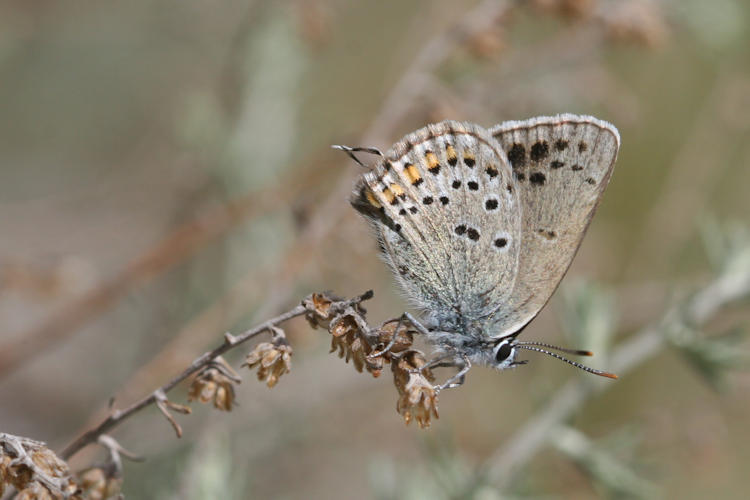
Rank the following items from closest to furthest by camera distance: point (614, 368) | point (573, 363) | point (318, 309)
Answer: point (318, 309)
point (573, 363)
point (614, 368)

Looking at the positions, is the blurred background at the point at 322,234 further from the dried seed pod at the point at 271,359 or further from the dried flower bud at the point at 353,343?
the dried flower bud at the point at 353,343

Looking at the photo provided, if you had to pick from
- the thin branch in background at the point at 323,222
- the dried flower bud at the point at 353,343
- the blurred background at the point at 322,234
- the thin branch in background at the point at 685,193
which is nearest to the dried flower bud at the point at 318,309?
the dried flower bud at the point at 353,343

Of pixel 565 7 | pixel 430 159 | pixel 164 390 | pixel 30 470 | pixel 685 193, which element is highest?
pixel 685 193

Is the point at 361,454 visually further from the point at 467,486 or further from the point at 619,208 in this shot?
the point at 619,208

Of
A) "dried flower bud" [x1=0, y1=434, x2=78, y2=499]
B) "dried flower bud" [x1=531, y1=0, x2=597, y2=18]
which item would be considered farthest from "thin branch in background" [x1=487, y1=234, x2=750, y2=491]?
"dried flower bud" [x1=0, y1=434, x2=78, y2=499]

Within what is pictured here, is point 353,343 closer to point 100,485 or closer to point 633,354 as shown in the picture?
point 100,485

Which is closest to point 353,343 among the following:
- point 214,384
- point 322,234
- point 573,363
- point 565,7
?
point 214,384

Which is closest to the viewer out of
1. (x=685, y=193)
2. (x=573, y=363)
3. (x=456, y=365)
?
(x=456, y=365)

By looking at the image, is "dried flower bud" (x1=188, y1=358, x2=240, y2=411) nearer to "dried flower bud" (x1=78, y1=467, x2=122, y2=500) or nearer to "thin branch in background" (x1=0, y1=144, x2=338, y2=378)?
"dried flower bud" (x1=78, y1=467, x2=122, y2=500)
